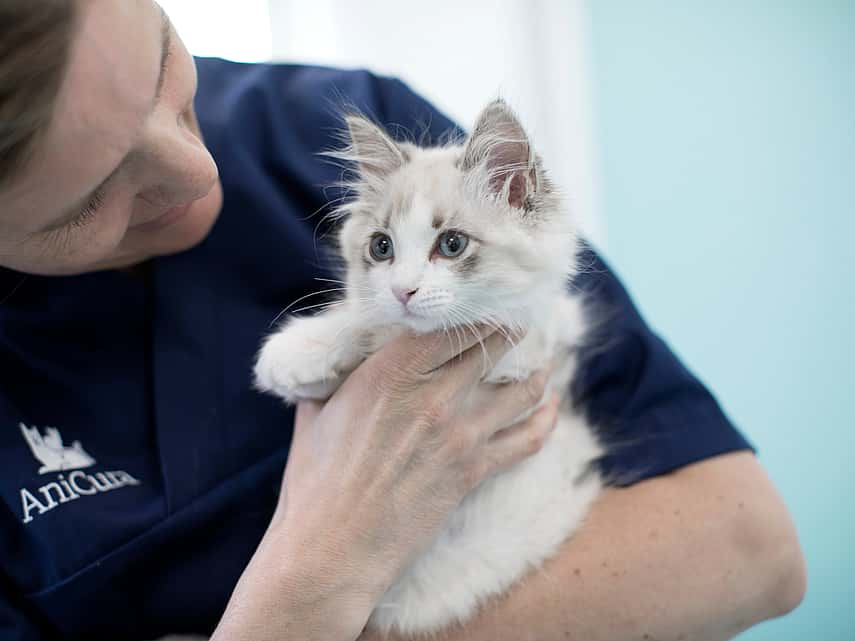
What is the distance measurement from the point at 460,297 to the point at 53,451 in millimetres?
740

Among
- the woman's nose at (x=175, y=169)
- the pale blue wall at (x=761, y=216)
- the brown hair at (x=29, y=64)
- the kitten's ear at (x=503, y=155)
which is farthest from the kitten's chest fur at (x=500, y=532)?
the pale blue wall at (x=761, y=216)

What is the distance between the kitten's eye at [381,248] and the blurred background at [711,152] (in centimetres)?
98

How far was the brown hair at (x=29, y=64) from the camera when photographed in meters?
0.64

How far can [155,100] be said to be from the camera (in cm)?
89

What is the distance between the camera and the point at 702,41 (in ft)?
6.51

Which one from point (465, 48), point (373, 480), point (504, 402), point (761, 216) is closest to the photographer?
point (373, 480)

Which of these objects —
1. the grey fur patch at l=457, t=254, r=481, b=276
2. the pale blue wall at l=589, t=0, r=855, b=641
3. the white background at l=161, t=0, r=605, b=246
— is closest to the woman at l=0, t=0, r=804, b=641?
the grey fur patch at l=457, t=254, r=481, b=276

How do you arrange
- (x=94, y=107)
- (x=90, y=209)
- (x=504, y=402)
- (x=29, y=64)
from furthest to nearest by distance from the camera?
(x=504, y=402) → (x=90, y=209) → (x=94, y=107) → (x=29, y=64)

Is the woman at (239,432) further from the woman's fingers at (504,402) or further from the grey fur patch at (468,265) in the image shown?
the grey fur patch at (468,265)

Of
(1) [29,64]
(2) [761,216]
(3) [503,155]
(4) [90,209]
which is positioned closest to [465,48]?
(2) [761,216]

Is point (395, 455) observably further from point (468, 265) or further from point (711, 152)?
point (711, 152)

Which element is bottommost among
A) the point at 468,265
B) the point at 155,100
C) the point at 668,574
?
the point at 668,574

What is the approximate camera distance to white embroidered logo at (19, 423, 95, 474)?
108 cm

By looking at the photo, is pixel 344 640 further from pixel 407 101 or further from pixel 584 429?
pixel 407 101
